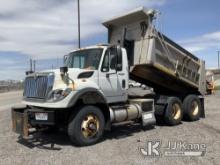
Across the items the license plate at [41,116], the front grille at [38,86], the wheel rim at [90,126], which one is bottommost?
the wheel rim at [90,126]

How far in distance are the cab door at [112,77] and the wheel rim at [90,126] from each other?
42.5 inches

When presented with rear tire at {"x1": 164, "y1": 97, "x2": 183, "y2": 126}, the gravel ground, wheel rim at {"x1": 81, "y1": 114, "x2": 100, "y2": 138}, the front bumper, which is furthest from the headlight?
rear tire at {"x1": 164, "y1": 97, "x2": 183, "y2": 126}

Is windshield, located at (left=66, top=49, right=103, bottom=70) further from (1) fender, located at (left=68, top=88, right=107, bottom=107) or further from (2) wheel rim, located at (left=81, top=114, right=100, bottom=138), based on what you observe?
(2) wheel rim, located at (left=81, top=114, right=100, bottom=138)

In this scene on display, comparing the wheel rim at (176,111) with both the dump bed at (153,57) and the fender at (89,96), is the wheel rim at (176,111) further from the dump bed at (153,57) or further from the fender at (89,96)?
the fender at (89,96)

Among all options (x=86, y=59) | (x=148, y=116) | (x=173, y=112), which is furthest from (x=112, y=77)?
(x=173, y=112)

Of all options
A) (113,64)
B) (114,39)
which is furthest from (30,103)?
(114,39)

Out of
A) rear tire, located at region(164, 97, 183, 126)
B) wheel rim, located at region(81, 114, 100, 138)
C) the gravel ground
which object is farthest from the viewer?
rear tire, located at region(164, 97, 183, 126)

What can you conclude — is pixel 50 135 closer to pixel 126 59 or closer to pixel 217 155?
pixel 126 59

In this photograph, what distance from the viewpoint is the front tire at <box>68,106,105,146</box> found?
9320mm

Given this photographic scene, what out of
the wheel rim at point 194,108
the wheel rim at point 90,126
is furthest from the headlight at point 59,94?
the wheel rim at point 194,108

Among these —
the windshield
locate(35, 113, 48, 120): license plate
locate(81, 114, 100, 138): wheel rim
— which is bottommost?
locate(81, 114, 100, 138): wheel rim

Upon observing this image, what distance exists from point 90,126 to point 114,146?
85 centimetres

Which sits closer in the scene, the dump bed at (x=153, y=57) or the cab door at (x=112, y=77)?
the cab door at (x=112, y=77)

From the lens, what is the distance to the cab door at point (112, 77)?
10469 millimetres
